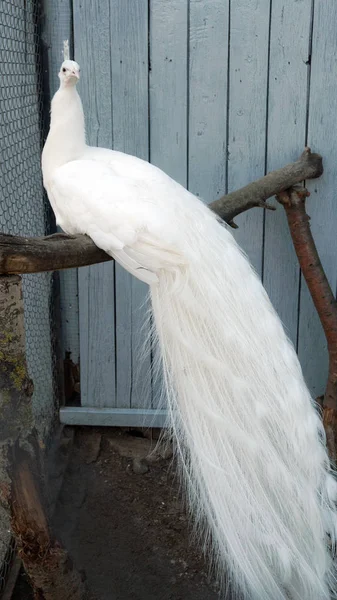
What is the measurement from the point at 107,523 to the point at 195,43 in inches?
73.2

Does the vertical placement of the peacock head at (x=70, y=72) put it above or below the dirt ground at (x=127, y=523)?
above

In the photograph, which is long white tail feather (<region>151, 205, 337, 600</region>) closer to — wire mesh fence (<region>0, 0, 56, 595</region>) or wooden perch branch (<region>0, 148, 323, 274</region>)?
wooden perch branch (<region>0, 148, 323, 274</region>)

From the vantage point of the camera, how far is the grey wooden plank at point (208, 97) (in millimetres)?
2488

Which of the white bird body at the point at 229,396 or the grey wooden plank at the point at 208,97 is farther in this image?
the grey wooden plank at the point at 208,97

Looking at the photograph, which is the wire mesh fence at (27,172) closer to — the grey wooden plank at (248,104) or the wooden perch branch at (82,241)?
the wooden perch branch at (82,241)

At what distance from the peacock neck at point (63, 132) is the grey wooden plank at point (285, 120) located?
2.66ft

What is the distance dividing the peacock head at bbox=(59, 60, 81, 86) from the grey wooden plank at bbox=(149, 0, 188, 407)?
0.55m

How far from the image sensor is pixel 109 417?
9.43ft

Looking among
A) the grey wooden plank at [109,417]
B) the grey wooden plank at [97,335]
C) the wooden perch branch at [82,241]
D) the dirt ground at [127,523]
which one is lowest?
the dirt ground at [127,523]

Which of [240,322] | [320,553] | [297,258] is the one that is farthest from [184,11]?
[320,553]

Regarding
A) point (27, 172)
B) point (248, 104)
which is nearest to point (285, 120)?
point (248, 104)

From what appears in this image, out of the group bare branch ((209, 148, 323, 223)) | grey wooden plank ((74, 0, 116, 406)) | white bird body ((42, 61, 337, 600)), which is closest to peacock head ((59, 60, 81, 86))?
white bird body ((42, 61, 337, 600))

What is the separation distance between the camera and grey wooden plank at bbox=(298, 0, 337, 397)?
8.13ft

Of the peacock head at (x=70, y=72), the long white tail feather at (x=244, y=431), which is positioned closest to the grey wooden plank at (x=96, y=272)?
the peacock head at (x=70, y=72)
